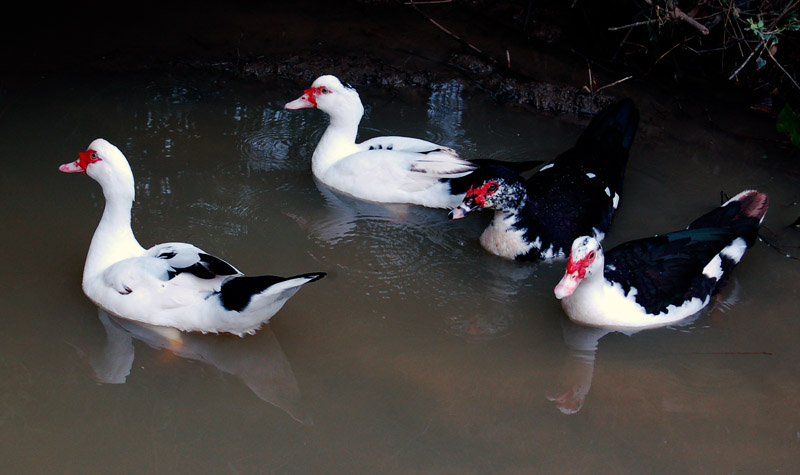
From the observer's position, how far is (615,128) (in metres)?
5.61

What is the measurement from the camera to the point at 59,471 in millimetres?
3207

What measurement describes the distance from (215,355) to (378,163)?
1.99m

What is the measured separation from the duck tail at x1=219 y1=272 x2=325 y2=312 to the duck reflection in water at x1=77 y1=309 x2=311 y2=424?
291 mm

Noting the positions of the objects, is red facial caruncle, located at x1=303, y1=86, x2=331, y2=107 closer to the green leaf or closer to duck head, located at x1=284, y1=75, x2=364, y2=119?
duck head, located at x1=284, y1=75, x2=364, y2=119

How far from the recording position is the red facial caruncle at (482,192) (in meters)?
4.71

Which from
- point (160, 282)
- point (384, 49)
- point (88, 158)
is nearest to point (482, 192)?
point (160, 282)

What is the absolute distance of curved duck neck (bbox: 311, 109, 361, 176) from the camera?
555 cm

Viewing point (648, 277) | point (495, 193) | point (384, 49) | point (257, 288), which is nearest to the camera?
point (257, 288)

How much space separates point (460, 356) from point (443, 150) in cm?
184

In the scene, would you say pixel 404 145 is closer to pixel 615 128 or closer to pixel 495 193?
pixel 495 193

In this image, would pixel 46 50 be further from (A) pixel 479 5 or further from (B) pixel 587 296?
(B) pixel 587 296

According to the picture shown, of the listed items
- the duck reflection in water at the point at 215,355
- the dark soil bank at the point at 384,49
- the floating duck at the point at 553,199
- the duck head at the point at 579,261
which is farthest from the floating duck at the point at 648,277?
the dark soil bank at the point at 384,49

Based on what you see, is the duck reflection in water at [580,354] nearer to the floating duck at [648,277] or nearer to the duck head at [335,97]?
the floating duck at [648,277]

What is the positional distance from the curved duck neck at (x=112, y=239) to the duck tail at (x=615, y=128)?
3.21 metres
